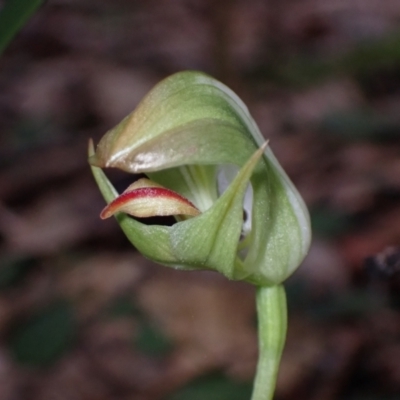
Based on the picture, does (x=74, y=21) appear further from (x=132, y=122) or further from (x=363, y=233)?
(x=132, y=122)

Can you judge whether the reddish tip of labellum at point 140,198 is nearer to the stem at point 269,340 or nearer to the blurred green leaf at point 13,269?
the stem at point 269,340

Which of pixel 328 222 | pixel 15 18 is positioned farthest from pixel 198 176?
pixel 328 222

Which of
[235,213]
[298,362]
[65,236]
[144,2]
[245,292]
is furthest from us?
[144,2]

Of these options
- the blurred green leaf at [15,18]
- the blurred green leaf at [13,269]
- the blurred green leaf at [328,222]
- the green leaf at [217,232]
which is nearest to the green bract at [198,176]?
the green leaf at [217,232]

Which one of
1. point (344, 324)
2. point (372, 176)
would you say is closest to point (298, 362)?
point (344, 324)

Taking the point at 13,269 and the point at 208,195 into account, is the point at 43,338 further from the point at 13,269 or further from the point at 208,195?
the point at 208,195

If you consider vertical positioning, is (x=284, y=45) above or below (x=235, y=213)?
below
